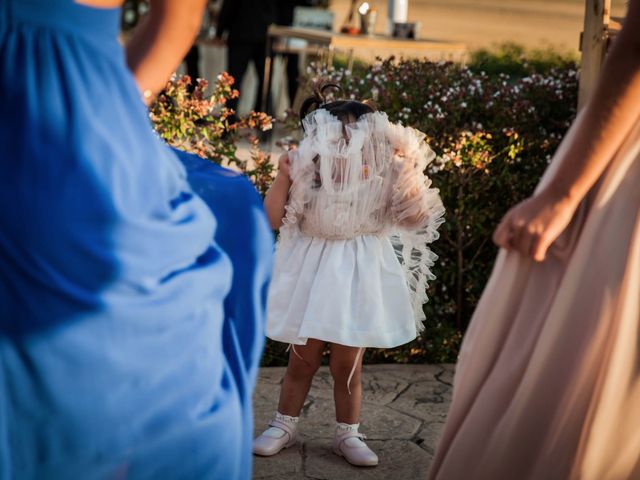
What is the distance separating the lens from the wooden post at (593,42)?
4.45m

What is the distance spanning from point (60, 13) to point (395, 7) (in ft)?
23.6

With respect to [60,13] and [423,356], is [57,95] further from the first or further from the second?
[423,356]

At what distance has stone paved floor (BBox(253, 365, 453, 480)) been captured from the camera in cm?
346

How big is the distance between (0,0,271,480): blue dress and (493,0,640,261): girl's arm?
69 centimetres

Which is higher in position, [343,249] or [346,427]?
[343,249]

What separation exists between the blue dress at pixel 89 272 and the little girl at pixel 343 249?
136cm

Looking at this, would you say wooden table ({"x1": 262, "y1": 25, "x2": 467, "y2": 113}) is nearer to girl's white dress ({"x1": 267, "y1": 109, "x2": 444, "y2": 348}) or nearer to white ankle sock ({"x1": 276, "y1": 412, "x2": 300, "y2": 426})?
girl's white dress ({"x1": 267, "y1": 109, "x2": 444, "y2": 348})

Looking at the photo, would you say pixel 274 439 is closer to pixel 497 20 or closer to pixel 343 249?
pixel 343 249

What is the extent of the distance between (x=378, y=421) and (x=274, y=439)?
0.56 m

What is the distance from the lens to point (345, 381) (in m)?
3.53

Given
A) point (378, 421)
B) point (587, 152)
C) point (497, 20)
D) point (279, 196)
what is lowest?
point (378, 421)

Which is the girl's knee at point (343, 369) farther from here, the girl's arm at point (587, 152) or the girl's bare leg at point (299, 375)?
the girl's arm at point (587, 152)

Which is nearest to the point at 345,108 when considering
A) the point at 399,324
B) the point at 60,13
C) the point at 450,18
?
the point at 399,324

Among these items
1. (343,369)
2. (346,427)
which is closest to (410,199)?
(343,369)
